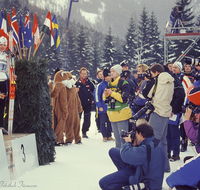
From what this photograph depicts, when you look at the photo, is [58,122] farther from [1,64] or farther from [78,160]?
[1,64]

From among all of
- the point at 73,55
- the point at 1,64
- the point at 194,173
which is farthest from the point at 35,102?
the point at 73,55

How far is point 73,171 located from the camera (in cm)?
449

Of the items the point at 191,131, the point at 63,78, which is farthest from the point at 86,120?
the point at 191,131

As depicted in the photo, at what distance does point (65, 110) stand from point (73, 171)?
2835 millimetres

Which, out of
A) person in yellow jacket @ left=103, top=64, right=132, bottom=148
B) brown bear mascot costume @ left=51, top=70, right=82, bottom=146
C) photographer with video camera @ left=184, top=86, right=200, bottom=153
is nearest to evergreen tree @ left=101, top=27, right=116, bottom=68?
brown bear mascot costume @ left=51, top=70, right=82, bottom=146

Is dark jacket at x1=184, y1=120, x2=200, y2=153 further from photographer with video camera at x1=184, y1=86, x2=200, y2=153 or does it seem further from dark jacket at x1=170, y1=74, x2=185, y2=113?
dark jacket at x1=170, y1=74, x2=185, y2=113

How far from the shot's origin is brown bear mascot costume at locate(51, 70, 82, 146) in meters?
7.13

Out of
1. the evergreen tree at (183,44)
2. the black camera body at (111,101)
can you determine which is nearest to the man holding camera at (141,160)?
the black camera body at (111,101)

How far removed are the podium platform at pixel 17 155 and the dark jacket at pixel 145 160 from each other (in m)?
1.76

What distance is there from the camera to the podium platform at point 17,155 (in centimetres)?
372

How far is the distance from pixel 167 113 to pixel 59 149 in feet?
10.3

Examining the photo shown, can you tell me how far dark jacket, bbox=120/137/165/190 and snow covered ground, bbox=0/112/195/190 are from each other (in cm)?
62

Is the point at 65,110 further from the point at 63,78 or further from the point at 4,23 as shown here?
the point at 4,23

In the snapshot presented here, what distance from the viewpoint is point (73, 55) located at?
48.0m
